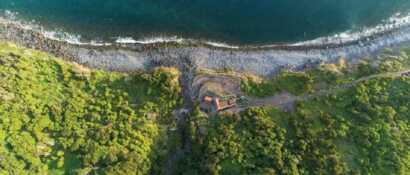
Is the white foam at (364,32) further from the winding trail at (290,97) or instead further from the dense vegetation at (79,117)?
the dense vegetation at (79,117)

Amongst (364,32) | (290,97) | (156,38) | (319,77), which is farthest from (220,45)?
(364,32)

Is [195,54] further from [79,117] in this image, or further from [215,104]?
[79,117]

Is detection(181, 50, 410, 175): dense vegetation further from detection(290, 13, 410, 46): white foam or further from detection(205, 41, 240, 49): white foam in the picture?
detection(205, 41, 240, 49): white foam

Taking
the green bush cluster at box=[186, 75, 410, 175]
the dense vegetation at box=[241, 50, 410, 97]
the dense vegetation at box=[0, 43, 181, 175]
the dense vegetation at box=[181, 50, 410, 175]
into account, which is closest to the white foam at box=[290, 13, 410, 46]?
the dense vegetation at box=[241, 50, 410, 97]

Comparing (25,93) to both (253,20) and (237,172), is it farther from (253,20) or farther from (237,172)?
(253,20)

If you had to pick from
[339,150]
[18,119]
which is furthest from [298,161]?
[18,119]

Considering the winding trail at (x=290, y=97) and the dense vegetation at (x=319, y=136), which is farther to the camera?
the winding trail at (x=290, y=97)

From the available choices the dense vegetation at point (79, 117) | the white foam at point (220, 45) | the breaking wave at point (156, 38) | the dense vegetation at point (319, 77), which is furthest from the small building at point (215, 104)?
the breaking wave at point (156, 38)
